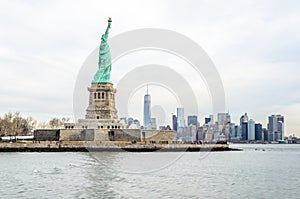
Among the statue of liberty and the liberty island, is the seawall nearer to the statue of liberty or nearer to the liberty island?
the liberty island

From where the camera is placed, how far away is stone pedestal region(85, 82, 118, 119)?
3401 inches

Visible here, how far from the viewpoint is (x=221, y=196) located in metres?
29.8

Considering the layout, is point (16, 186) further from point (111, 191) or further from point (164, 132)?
point (164, 132)

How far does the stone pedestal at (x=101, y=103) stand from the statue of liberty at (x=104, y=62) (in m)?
1.78

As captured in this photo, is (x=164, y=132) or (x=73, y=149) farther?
(x=164, y=132)

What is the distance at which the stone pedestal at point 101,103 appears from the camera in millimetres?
86375

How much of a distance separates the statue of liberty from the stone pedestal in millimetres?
1784

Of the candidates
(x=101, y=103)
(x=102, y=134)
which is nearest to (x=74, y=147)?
(x=102, y=134)

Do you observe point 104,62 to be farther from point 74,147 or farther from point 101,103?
point 74,147

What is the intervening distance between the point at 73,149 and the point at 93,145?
3328 mm

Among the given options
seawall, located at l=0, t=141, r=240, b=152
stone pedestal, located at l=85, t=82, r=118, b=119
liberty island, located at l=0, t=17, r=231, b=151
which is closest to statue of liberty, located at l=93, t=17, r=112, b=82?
liberty island, located at l=0, t=17, r=231, b=151

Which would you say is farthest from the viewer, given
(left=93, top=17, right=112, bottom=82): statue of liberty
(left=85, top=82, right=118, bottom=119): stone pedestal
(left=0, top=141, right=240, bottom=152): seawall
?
(left=93, top=17, right=112, bottom=82): statue of liberty

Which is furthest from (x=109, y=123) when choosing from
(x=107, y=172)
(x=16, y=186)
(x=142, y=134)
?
(x=16, y=186)

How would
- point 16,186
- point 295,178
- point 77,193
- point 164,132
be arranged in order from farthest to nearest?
Answer: point 164,132 → point 295,178 → point 16,186 → point 77,193
